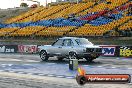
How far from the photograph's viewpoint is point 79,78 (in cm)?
779

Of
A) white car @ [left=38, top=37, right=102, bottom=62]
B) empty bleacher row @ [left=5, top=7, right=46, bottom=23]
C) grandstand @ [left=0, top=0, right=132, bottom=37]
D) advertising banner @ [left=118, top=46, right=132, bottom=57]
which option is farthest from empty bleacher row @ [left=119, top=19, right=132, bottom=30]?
empty bleacher row @ [left=5, top=7, right=46, bottom=23]

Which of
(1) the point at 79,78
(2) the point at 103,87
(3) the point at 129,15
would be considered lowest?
(2) the point at 103,87

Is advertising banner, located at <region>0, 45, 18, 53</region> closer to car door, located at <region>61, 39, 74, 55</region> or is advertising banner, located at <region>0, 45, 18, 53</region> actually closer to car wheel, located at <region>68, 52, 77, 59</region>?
car door, located at <region>61, 39, 74, 55</region>

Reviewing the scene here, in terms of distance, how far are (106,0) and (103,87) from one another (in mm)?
43598

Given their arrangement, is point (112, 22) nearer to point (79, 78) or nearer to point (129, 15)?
point (129, 15)

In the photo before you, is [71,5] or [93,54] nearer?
[93,54]

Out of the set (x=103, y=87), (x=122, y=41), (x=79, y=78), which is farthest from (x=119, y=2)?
(x=79, y=78)

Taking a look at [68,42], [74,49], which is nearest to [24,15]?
[68,42]

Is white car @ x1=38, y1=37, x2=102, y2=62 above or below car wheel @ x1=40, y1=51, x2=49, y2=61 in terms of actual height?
above

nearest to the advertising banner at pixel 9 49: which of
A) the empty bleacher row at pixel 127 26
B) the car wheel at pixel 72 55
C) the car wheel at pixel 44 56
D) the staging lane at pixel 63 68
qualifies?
the empty bleacher row at pixel 127 26

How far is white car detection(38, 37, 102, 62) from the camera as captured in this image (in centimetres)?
2315

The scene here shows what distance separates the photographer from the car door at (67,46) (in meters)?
24.0

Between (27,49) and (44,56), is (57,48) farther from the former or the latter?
(27,49)

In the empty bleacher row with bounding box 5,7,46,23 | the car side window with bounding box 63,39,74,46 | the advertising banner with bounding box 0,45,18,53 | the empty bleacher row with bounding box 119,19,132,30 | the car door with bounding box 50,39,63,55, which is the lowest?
the advertising banner with bounding box 0,45,18,53
